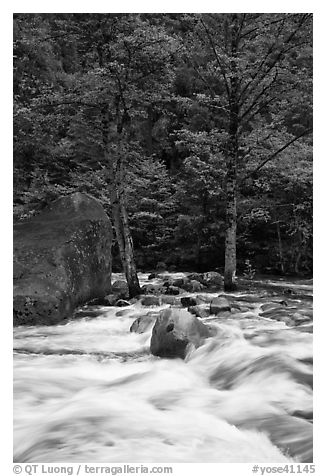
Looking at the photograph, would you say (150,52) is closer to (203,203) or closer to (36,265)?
(36,265)

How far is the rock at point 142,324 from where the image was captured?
5.18m

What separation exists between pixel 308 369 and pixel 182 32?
20.0ft

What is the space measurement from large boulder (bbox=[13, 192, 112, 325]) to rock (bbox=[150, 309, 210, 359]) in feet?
6.09

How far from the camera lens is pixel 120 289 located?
8.25 m

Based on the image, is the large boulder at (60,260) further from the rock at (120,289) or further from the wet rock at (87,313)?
the rock at (120,289)

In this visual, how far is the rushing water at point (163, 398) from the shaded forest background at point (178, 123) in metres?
3.26

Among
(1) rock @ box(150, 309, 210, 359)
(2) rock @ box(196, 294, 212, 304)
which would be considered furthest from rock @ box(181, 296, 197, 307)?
(1) rock @ box(150, 309, 210, 359)

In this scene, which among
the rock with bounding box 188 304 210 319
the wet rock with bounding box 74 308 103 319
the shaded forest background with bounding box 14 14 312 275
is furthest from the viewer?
the shaded forest background with bounding box 14 14 312 275

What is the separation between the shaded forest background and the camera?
22.8ft

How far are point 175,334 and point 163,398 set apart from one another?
3.06 feet

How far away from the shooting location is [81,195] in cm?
758

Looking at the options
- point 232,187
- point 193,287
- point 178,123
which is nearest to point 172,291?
point 193,287

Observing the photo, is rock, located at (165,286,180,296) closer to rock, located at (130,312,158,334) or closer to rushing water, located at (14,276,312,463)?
rock, located at (130,312,158,334)
